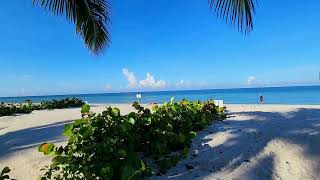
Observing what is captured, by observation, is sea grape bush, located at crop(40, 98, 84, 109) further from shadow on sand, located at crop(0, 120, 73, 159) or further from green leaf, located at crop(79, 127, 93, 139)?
green leaf, located at crop(79, 127, 93, 139)

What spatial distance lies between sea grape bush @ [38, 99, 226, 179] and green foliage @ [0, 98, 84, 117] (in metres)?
11.5

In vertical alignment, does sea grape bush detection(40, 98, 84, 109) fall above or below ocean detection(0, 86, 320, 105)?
above

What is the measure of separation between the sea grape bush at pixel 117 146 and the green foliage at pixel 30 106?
1149cm

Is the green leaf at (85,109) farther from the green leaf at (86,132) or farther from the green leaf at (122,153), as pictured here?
the green leaf at (122,153)

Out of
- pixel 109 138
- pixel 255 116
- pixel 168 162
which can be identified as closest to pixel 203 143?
pixel 168 162

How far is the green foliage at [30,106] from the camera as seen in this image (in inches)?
607

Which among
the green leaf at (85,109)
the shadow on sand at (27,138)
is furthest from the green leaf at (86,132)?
the shadow on sand at (27,138)

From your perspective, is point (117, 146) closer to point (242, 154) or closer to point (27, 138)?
point (242, 154)

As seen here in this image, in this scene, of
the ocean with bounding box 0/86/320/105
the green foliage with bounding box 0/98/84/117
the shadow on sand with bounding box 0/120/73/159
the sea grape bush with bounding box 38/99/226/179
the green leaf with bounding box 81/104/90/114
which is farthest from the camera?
the ocean with bounding box 0/86/320/105

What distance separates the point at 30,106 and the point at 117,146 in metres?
14.6

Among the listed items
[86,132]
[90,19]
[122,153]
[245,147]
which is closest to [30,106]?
[90,19]

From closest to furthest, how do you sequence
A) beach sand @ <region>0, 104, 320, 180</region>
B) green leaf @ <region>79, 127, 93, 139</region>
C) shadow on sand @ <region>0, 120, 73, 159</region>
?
green leaf @ <region>79, 127, 93, 139</region>, beach sand @ <region>0, 104, 320, 180</region>, shadow on sand @ <region>0, 120, 73, 159</region>

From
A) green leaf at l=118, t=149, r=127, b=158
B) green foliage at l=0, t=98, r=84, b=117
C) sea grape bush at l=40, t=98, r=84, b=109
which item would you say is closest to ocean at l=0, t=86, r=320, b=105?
sea grape bush at l=40, t=98, r=84, b=109

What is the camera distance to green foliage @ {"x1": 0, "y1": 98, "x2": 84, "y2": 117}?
50.6 feet
